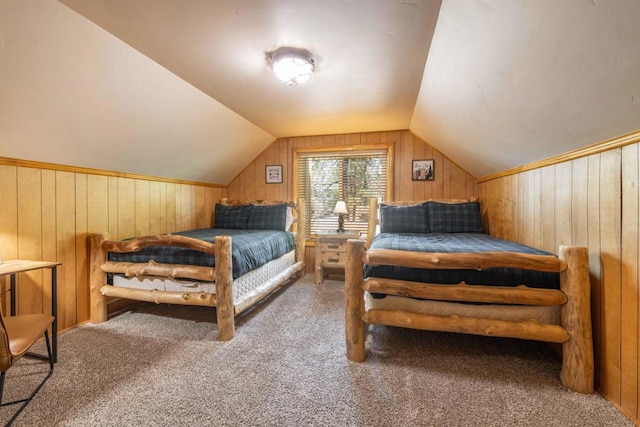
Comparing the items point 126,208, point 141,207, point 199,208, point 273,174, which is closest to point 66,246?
point 126,208

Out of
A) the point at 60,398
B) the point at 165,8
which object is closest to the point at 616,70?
the point at 165,8

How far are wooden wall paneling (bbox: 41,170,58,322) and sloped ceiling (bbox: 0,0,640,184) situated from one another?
0.56ft

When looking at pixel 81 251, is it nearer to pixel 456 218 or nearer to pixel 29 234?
pixel 29 234

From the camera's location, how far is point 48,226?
80.5 inches

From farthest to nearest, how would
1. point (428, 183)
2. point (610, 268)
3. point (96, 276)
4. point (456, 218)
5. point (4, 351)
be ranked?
1. point (428, 183)
2. point (456, 218)
3. point (96, 276)
4. point (610, 268)
5. point (4, 351)

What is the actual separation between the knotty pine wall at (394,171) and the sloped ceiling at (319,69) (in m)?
0.80

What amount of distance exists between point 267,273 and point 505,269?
79.3 inches

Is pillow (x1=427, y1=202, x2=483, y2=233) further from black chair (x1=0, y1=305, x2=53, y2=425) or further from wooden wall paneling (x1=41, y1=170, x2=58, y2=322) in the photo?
wooden wall paneling (x1=41, y1=170, x2=58, y2=322)

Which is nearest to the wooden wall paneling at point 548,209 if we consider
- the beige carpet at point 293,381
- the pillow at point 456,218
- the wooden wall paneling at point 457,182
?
the beige carpet at point 293,381

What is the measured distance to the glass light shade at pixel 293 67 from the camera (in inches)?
70.4

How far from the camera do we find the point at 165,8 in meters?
1.37

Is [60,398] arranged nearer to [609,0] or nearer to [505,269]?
[505,269]

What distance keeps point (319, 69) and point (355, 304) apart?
5.43ft

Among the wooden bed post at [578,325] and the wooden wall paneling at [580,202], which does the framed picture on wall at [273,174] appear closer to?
the wooden wall paneling at [580,202]
